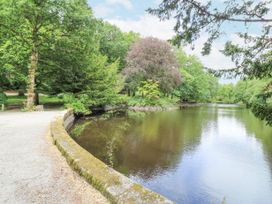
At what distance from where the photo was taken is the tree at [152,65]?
32.0 meters

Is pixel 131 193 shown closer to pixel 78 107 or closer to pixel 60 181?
pixel 60 181

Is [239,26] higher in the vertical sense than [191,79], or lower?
lower

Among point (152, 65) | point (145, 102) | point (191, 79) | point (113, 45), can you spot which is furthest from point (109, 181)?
point (191, 79)

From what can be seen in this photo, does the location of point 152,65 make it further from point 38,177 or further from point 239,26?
point 38,177

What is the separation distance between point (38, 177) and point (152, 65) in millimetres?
29175

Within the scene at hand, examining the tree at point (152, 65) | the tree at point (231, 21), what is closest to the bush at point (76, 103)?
the tree at point (231, 21)

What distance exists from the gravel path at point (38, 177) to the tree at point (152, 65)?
25.9m

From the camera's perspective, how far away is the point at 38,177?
165 inches

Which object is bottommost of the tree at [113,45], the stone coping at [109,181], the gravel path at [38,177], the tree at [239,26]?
the gravel path at [38,177]

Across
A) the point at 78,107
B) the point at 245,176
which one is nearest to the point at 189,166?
the point at 245,176

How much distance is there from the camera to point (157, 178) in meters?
6.89

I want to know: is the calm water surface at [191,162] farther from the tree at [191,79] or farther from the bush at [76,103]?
the tree at [191,79]

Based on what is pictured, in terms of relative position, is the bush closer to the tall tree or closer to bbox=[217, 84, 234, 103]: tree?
the tall tree

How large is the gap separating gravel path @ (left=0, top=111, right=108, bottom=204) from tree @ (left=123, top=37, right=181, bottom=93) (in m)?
25.9
